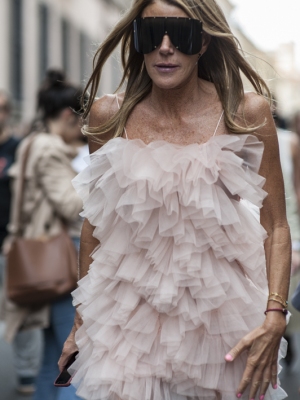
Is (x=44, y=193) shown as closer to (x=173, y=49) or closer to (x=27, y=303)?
(x=27, y=303)

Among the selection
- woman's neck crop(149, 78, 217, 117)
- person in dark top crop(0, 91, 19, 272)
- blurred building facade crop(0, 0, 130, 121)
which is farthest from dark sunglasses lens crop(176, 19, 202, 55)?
blurred building facade crop(0, 0, 130, 121)

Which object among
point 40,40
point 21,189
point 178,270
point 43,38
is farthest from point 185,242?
point 43,38

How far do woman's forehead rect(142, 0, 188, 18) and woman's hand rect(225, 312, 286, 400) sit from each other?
1.08m

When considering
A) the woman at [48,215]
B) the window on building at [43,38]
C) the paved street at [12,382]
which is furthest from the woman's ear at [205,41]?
the window on building at [43,38]

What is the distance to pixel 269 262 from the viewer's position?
3.20 metres

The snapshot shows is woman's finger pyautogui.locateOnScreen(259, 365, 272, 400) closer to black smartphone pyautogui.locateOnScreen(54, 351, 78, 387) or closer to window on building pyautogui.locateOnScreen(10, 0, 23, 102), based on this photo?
black smartphone pyautogui.locateOnScreen(54, 351, 78, 387)

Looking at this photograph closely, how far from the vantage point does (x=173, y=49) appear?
3.20m

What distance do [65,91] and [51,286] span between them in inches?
56.8

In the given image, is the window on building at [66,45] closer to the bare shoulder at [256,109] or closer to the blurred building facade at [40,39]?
the blurred building facade at [40,39]

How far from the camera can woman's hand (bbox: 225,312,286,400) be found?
9.98ft

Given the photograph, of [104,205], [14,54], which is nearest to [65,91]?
[104,205]

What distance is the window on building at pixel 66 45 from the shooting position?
2405 cm

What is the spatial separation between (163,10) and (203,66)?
0.35 meters

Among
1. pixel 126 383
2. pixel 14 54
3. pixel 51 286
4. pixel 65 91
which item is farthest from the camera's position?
pixel 14 54
